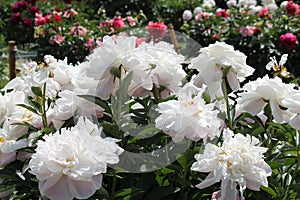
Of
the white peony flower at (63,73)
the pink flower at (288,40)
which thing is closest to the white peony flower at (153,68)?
the white peony flower at (63,73)

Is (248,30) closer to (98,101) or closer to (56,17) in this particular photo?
(56,17)

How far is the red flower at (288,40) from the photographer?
14.1 ft

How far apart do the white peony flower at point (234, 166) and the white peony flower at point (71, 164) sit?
0.55ft

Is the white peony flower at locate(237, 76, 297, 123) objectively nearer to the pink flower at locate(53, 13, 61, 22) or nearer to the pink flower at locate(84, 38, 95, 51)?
the pink flower at locate(84, 38, 95, 51)

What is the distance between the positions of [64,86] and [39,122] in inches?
5.5

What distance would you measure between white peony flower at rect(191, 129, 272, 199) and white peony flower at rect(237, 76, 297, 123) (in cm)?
12

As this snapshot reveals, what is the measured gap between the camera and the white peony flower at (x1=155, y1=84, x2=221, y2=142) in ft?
3.35

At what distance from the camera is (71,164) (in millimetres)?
928

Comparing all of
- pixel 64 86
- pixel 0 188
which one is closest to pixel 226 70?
pixel 64 86

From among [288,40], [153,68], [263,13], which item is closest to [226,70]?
[153,68]

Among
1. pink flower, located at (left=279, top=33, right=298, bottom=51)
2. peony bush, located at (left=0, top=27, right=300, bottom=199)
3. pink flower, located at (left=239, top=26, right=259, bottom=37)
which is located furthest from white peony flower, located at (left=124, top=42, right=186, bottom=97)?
pink flower, located at (left=239, top=26, right=259, bottom=37)

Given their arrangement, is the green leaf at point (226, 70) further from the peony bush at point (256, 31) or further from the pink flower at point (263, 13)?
the pink flower at point (263, 13)

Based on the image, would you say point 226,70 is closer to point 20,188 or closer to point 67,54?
point 20,188

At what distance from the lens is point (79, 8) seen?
22.4ft
